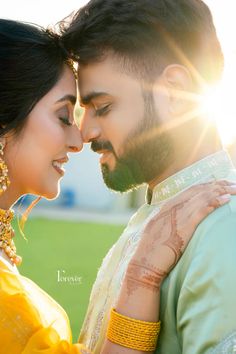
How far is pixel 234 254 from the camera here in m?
2.23

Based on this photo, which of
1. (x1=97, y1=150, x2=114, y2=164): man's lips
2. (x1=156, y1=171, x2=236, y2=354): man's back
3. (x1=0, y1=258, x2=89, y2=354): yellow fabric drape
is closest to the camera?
(x1=156, y1=171, x2=236, y2=354): man's back

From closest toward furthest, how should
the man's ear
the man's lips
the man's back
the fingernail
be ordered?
the man's back < the fingernail < the man's ear < the man's lips

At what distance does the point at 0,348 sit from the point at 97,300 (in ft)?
1.48

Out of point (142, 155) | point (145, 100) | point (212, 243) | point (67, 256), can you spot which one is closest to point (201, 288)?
point (212, 243)

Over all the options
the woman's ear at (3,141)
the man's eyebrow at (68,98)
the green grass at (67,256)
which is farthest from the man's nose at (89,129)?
the green grass at (67,256)

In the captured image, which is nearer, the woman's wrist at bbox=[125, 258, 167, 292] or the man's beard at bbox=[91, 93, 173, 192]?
the woman's wrist at bbox=[125, 258, 167, 292]

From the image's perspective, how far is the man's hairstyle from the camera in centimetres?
278

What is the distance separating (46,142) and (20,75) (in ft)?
1.08

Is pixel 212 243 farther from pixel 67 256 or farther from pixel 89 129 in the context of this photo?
pixel 67 256

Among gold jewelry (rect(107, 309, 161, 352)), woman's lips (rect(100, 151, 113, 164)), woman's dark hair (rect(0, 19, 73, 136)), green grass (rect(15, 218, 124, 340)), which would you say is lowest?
green grass (rect(15, 218, 124, 340))

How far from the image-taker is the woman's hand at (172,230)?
2.42m

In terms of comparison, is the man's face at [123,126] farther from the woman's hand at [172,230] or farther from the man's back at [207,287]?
the man's back at [207,287]

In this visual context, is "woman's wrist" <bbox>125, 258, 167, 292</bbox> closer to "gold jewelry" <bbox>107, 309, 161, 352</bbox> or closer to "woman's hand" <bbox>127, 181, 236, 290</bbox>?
"woman's hand" <bbox>127, 181, 236, 290</bbox>

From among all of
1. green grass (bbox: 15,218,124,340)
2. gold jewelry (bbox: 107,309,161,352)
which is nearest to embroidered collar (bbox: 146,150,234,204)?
gold jewelry (bbox: 107,309,161,352)
